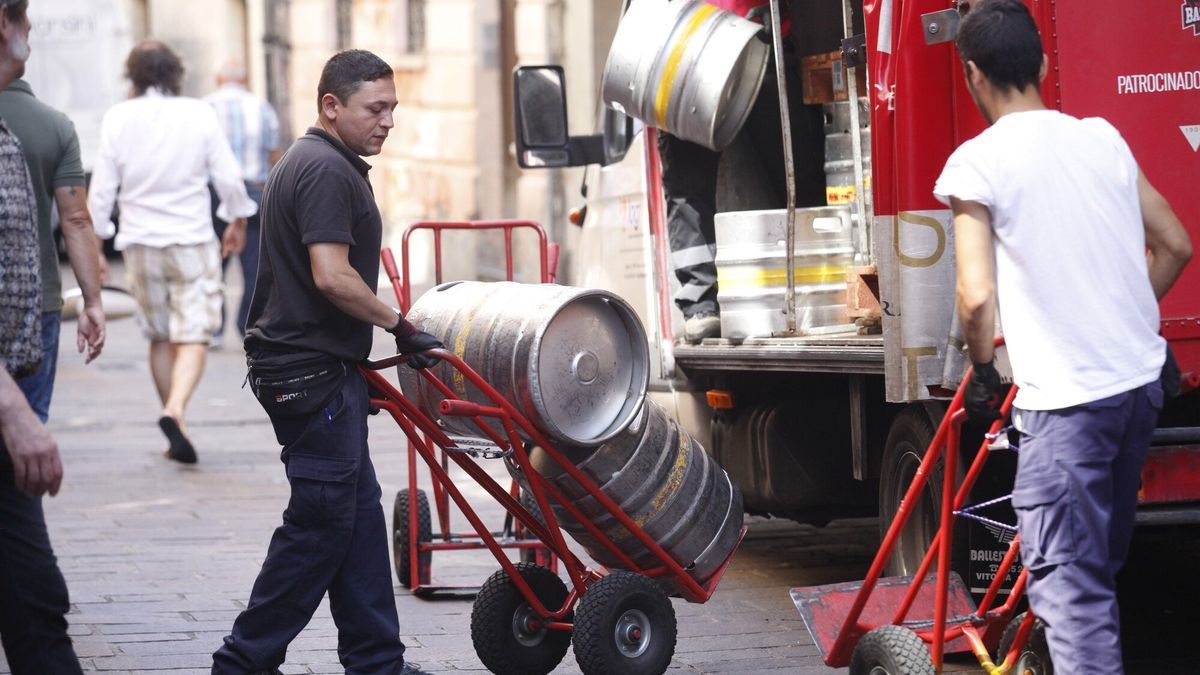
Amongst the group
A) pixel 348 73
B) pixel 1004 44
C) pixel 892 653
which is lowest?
pixel 892 653

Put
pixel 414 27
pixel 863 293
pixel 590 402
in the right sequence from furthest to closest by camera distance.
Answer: pixel 414 27
pixel 863 293
pixel 590 402

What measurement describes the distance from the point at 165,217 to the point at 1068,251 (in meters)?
6.78

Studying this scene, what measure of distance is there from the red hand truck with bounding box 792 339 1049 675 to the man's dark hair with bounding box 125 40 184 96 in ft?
20.5

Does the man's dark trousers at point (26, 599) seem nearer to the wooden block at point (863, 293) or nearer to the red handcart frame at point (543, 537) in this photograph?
the red handcart frame at point (543, 537)

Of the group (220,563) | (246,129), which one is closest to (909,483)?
(220,563)

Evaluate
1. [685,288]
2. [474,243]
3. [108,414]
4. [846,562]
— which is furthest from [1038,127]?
[474,243]

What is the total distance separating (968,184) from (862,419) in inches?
82.8

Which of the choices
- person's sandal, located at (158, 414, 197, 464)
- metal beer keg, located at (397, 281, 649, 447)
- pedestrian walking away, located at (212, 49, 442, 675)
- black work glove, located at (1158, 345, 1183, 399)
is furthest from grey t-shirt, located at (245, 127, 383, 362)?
person's sandal, located at (158, 414, 197, 464)

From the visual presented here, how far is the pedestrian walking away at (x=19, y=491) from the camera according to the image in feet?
12.9

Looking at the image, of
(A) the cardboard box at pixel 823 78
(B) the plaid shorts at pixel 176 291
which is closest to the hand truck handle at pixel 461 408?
(A) the cardboard box at pixel 823 78

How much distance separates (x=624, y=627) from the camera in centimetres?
521

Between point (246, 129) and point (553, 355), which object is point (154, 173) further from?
point (553, 355)

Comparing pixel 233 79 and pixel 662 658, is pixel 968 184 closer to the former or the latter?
pixel 662 658

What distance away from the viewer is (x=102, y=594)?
6.61m
